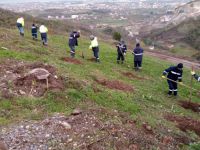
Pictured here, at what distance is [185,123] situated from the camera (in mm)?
17125

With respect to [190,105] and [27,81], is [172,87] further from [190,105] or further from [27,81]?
[27,81]

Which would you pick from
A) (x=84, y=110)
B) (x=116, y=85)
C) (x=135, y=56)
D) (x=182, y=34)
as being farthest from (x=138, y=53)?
(x=182, y=34)

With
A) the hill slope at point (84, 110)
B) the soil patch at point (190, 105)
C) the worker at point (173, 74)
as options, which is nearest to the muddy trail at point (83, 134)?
the hill slope at point (84, 110)

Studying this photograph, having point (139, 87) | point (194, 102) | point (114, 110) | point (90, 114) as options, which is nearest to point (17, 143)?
point (90, 114)

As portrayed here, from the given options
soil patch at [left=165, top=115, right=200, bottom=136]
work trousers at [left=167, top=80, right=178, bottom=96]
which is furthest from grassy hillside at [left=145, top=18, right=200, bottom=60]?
soil patch at [left=165, top=115, right=200, bottom=136]

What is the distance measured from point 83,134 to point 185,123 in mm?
6247

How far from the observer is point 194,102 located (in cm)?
2228

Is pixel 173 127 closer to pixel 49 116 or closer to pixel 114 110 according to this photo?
pixel 114 110

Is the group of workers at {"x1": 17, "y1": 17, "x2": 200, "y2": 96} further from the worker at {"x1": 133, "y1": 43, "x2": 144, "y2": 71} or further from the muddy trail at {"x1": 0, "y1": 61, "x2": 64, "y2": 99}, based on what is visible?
the muddy trail at {"x1": 0, "y1": 61, "x2": 64, "y2": 99}

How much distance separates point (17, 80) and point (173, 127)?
25.0ft

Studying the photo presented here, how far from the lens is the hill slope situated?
1284 cm

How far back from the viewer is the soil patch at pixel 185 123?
16453 millimetres

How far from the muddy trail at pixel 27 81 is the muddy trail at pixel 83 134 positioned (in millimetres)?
2717

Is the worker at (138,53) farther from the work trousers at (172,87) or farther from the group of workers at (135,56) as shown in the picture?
the work trousers at (172,87)
